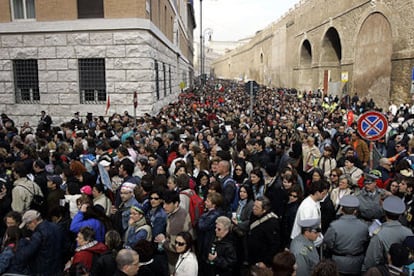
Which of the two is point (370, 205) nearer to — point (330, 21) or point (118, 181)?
point (118, 181)

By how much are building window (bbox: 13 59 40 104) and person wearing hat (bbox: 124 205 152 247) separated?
14.2 metres

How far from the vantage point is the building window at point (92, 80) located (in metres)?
16.5

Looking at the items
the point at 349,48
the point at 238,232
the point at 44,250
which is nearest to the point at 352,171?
the point at 238,232

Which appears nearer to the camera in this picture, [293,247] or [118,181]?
[293,247]

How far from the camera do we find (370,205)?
206 inches

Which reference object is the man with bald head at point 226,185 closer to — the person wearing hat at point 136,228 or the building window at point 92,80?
the person wearing hat at point 136,228

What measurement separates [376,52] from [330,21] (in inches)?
336

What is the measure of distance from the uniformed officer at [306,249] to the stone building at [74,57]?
13092 millimetres

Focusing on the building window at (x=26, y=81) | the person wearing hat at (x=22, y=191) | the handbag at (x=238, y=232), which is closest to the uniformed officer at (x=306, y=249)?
the handbag at (x=238, y=232)

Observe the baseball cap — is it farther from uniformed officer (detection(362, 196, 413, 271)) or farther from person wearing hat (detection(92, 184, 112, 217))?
uniformed officer (detection(362, 196, 413, 271))

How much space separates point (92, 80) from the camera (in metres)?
16.6

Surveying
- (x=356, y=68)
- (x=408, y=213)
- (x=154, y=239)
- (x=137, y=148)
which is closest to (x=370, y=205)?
(x=408, y=213)

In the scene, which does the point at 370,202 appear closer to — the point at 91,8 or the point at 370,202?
the point at 370,202

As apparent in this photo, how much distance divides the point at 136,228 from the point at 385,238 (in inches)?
111
